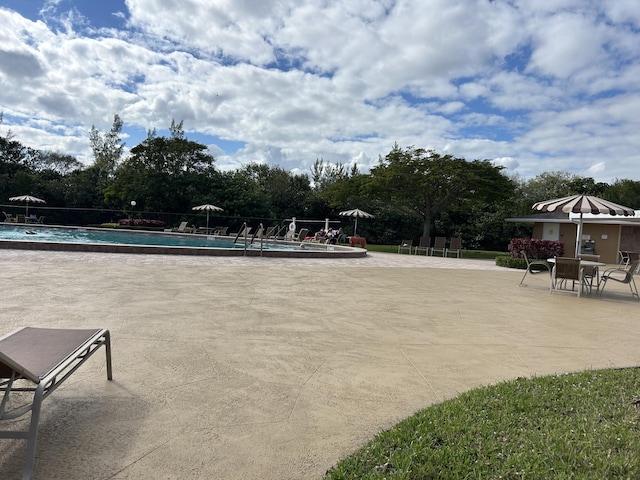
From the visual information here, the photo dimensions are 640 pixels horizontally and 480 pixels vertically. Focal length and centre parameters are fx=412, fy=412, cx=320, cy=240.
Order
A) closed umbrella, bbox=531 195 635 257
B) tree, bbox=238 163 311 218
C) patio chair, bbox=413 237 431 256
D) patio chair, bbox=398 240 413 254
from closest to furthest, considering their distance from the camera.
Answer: closed umbrella, bbox=531 195 635 257 → patio chair, bbox=413 237 431 256 → patio chair, bbox=398 240 413 254 → tree, bbox=238 163 311 218

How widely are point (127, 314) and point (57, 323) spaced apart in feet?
2.45

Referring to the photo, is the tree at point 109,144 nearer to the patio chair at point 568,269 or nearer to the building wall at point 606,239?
the building wall at point 606,239

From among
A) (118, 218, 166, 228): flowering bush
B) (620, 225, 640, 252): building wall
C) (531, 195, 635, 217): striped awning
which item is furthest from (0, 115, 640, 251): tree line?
(531, 195, 635, 217): striped awning

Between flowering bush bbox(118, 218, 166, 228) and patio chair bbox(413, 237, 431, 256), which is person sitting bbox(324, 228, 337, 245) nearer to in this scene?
patio chair bbox(413, 237, 431, 256)

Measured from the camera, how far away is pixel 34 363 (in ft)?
7.39

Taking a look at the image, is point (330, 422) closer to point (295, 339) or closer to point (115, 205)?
point (295, 339)

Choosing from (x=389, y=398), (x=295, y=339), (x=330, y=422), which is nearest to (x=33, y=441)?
(x=330, y=422)

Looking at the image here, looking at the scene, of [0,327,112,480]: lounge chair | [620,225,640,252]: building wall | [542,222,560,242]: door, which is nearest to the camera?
[0,327,112,480]: lounge chair

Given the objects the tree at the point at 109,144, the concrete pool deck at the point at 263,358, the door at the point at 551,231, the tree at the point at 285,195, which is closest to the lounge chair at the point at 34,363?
the concrete pool deck at the point at 263,358

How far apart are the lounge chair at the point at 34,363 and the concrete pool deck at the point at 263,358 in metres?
0.19

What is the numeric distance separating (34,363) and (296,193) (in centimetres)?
3043

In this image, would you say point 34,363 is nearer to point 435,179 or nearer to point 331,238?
point 331,238

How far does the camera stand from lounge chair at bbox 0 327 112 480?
6.36 ft

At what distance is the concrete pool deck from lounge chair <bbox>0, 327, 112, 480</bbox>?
0.63ft
